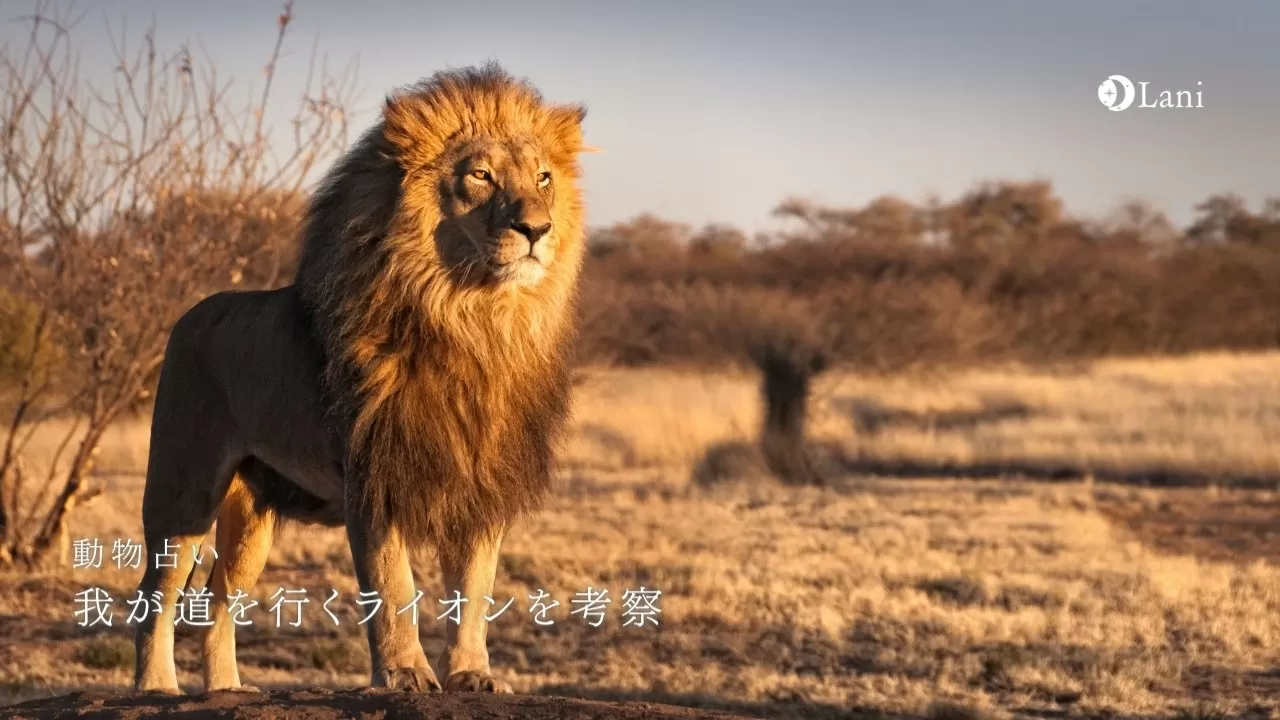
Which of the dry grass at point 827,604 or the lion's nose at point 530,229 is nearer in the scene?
the lion's nose at point 530,229

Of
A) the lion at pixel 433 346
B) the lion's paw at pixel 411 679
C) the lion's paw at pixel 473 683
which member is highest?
the lion at pixel 433 346

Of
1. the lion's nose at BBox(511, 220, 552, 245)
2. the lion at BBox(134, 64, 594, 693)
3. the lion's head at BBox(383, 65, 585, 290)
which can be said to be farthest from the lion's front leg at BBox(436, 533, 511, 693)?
the lion's nose at BBox(511, 220, 552, 245)

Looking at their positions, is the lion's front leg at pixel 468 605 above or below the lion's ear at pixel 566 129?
below

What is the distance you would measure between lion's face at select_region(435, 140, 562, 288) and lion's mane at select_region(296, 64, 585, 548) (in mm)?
52

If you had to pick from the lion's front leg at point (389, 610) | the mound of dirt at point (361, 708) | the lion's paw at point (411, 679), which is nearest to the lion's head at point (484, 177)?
the lion's front leg at point (389, 610)

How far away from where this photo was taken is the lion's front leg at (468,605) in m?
5.68

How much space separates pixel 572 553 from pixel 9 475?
4.52 meters

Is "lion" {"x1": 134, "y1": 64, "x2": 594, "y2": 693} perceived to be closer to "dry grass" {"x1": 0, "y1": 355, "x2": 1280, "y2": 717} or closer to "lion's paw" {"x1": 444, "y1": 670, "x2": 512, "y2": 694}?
"lion's paw" {"x1": 444, "y1": 670, "x2": 512, "y2": 694}

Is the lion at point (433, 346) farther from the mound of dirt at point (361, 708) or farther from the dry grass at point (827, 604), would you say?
the dry grass at point (827, 604)

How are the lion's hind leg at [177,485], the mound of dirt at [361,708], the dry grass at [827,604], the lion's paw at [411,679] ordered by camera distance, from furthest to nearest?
the dry grass at [827,604]
the lion's hind leg at [177,485]
the lion's paw at [411,679]
the mound of dirt at [361,708]

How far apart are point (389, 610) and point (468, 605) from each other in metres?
0.34

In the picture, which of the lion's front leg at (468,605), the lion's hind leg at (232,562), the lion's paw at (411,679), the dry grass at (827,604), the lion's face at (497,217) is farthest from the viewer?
the dry grass at (827,604)

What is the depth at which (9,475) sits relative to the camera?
12781mm

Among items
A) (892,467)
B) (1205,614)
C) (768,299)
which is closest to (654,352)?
(768,299)
